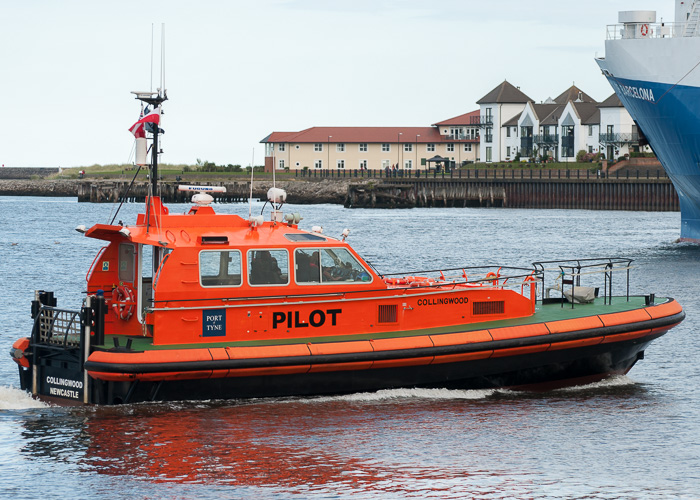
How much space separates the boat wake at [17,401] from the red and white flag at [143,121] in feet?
13.0

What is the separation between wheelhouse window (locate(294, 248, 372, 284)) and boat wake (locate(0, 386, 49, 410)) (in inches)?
158

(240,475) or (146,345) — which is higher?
(146,345)

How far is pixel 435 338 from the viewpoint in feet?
45.2

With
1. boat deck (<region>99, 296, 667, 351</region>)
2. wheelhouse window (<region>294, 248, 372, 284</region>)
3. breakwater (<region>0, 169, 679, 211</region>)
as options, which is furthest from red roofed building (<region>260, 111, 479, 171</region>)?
wheelhouse window (<region>294, 248, 372, 284</region>)

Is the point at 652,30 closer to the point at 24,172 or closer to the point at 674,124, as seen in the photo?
the point at 674,124

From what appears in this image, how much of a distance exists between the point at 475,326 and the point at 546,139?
309ft

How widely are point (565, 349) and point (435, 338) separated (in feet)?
6.73

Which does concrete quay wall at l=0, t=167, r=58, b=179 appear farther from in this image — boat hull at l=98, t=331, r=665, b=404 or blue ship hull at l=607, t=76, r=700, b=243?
boat hull at l=98, t=331, r=665, b=404

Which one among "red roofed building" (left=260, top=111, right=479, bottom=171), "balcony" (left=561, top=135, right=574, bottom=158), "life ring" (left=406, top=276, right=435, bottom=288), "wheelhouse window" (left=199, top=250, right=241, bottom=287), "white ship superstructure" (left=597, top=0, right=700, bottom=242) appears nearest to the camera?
"wheelhouse window" (left=199, top=250, right=241, bottom=287)

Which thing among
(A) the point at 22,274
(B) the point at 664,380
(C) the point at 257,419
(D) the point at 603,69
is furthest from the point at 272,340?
(D) the point at 603,69

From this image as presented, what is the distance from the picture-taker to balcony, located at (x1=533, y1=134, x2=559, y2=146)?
104688 millimetres

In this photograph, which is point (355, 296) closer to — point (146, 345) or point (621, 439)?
point (146, 345)

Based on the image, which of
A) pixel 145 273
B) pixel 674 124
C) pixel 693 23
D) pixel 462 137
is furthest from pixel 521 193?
pixel 145 273

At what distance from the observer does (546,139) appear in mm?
105625
